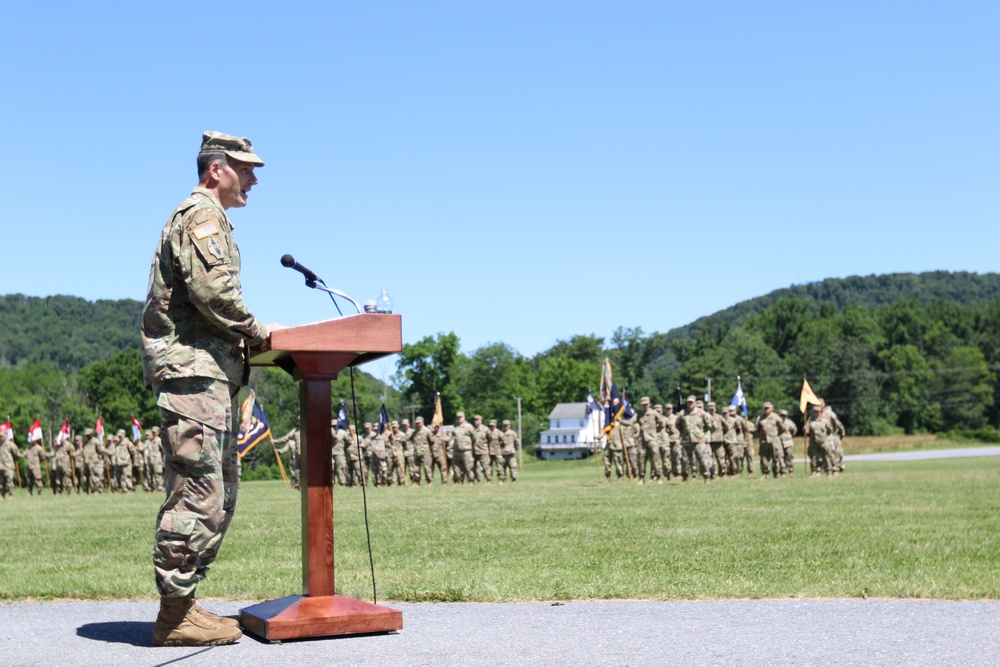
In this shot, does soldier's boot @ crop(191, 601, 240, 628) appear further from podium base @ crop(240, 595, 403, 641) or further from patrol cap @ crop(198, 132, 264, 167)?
patrol cap @ crop(198, 132, 264, 167)

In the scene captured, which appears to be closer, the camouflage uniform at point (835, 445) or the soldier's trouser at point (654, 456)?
the soldier's trouser at point (654, 456)

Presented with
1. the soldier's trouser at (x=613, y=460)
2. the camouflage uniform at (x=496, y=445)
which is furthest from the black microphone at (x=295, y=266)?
the camouflage uniform at (x=496, y=445)

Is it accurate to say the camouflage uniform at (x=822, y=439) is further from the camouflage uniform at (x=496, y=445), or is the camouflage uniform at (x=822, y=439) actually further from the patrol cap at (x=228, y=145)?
the patrol cap at (x=228, y=145)

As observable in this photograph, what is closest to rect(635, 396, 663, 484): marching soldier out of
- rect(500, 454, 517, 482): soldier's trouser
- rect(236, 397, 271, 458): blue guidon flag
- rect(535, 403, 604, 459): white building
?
rect(500, 454, 517, 482): soldier's trouser

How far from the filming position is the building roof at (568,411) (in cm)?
12246

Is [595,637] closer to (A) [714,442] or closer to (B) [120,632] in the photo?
(B) [120,632]

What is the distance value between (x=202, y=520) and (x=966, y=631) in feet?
12.0

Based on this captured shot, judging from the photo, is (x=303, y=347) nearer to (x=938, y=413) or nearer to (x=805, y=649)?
(x=805, y=649)

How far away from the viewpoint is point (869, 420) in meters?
110

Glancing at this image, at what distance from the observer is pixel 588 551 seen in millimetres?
9766

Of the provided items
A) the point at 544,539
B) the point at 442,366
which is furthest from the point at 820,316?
the point at 544,539

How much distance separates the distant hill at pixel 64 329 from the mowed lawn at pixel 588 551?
137 metres

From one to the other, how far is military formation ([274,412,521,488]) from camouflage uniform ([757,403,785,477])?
7.50 m

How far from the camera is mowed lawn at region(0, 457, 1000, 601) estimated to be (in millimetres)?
7137
